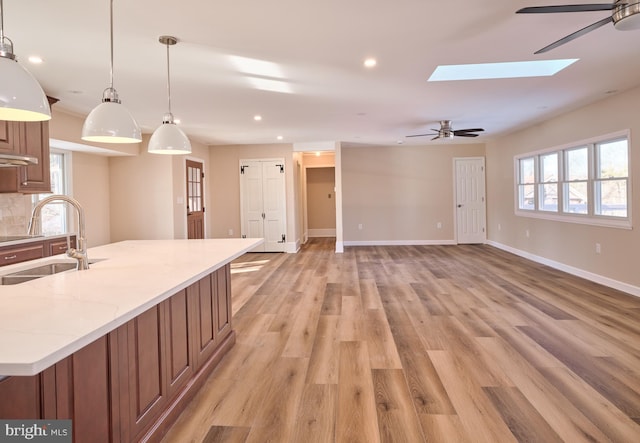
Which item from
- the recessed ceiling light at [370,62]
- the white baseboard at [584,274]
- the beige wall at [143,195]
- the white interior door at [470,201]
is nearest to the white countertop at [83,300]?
the recessed ceiling light at [370,62]

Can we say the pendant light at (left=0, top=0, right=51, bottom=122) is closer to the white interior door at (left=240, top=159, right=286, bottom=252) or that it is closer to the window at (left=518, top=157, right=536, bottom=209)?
the white interior door at (left=240, top=159, right=286, bottom=252)

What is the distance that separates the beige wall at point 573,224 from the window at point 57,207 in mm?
7404

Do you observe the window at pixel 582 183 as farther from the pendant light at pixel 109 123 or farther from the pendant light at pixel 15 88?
the pendant light at pixel 15 88

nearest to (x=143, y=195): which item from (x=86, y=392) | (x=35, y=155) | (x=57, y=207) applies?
(x=57, y=207)

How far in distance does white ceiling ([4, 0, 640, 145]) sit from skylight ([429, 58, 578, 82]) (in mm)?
132

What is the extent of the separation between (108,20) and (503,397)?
3467 mm

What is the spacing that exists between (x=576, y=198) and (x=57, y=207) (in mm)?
7653

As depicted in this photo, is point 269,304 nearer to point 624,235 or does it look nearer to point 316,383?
point 316,383

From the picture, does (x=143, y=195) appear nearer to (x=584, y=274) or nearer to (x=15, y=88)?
(x=15, y=88)

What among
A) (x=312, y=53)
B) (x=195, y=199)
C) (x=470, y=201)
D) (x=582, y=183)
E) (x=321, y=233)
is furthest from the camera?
(x=321, y=233)

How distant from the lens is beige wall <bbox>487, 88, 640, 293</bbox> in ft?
14.5

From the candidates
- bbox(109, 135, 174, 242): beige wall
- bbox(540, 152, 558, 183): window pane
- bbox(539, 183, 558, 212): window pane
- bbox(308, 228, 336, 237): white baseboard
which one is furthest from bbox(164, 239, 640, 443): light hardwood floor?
bbox(308, 228, 336, 237): white baseboard

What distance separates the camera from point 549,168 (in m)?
6.36

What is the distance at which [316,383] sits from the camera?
8.20 ft
